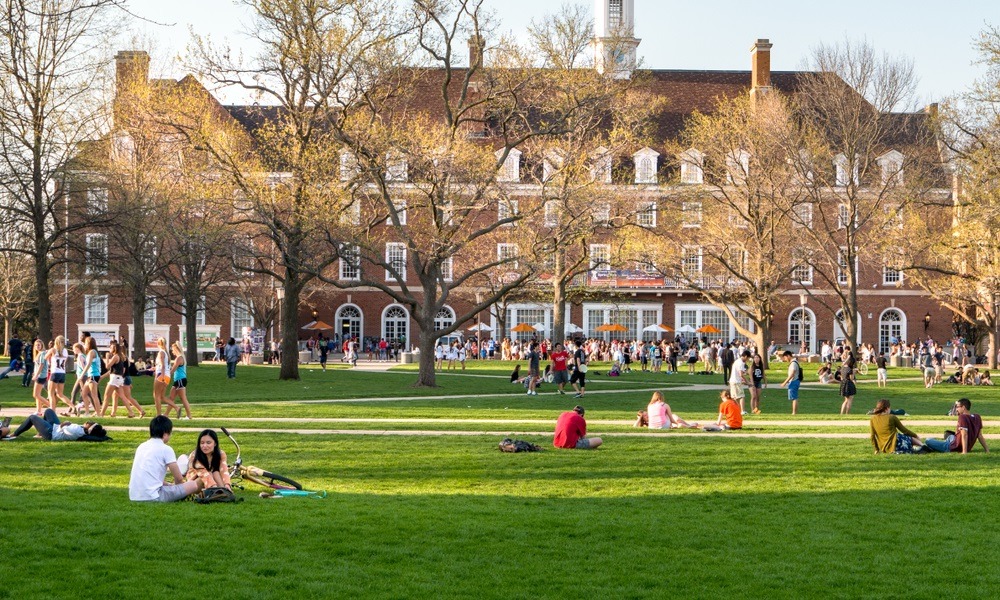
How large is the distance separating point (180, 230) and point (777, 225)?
892 inches

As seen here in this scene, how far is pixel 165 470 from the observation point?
11789mm

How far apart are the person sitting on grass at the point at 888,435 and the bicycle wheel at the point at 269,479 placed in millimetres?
8584

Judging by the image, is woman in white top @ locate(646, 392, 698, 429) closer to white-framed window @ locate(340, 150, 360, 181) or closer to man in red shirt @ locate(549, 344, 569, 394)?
man in red shirt @ locate(549, 344, 569, 394)

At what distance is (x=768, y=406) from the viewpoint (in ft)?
94.1

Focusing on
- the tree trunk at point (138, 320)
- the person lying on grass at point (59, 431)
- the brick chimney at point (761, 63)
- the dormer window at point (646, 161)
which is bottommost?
the person lying on grass at point (59, 431)

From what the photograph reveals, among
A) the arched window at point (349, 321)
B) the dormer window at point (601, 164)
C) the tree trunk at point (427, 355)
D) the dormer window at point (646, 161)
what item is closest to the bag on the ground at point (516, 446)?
the tree trunk at point (427, 355)

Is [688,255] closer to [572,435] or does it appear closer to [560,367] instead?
[560,367]

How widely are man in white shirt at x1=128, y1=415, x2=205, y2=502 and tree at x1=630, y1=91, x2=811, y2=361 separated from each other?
32251 millimetres

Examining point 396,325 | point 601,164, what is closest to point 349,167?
point 601,164

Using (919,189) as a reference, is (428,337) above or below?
below

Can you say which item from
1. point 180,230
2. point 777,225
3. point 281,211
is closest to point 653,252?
point 777,225

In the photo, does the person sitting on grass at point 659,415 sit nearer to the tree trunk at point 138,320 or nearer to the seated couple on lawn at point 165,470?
the seated couple on lawn at point 165,470

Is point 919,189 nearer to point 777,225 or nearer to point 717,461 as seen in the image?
point 777,225

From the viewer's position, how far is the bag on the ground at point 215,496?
1157 cm
